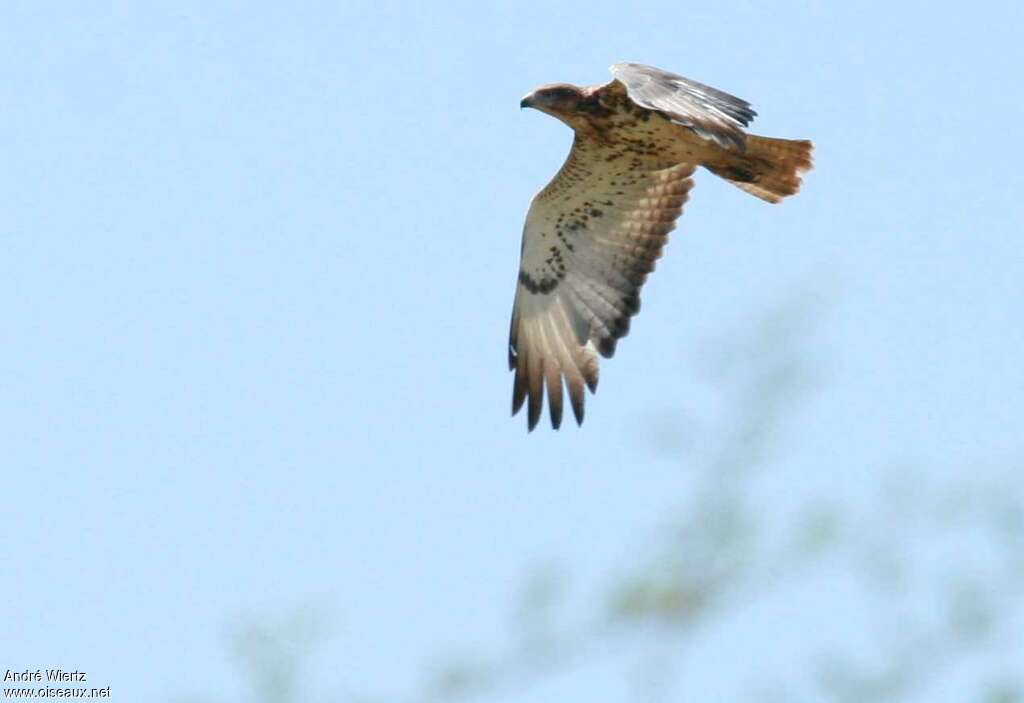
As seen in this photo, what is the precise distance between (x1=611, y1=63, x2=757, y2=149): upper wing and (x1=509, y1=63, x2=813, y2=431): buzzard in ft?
2.29

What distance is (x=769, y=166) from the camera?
9289 mm

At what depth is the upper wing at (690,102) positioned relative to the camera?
7590mm

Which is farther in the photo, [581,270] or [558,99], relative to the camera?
[581,270]

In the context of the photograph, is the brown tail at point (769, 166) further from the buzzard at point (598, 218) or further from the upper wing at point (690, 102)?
the upper wing at point (690, 102)

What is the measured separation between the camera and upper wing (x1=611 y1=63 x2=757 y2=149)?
7590 millimetres

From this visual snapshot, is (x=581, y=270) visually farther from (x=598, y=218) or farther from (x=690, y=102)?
(x=690, y=102)

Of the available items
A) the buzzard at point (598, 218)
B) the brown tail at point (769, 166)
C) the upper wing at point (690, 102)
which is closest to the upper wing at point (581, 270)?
the buzzard at point (598, 218)

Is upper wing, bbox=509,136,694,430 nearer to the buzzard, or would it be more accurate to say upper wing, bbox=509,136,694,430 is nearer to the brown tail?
the buzzard

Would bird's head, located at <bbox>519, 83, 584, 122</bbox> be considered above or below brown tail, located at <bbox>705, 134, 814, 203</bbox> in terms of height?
above

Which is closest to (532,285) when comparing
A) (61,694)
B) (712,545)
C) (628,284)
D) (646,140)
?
(628,284)

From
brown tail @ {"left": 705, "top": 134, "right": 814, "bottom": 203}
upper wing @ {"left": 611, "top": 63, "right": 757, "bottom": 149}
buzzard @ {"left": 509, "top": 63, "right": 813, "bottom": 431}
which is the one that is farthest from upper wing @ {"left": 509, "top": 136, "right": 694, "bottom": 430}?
upper wing @ {"left": 611, "top": 63, "right": 757, "bottom": 149}

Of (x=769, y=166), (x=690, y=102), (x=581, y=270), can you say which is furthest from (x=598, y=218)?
(x=690, y=102)

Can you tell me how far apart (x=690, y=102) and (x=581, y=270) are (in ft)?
7.63

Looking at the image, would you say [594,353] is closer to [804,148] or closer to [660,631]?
[804,148]
